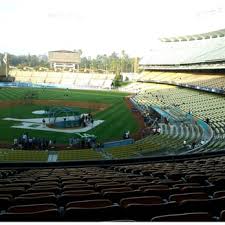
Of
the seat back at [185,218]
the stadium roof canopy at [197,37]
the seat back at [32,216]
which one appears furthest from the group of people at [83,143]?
the stadium roof canopy at [197,37]

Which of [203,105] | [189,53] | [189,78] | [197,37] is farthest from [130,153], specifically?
[197,37]

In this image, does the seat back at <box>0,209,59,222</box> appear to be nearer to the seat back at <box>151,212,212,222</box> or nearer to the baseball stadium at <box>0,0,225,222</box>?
the baseball stadium at <box>0,0,225,222</box>

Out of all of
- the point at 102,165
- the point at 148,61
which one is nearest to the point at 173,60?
the point at 148,61

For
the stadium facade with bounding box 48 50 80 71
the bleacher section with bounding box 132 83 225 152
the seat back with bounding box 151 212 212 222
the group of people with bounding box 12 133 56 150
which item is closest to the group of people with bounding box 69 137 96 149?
the group of people with bounding box 12 133 56 150

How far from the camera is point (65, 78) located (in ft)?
429

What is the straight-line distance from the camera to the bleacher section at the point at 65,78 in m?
125

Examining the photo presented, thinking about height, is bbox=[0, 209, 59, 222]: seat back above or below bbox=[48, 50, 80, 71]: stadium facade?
below

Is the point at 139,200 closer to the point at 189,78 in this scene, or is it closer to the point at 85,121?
the point at 85,121

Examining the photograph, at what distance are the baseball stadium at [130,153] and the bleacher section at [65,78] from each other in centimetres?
2119

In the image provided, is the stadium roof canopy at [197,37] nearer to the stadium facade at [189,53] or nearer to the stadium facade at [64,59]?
the stadium facade at [189,53]

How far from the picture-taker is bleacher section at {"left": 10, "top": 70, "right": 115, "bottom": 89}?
125 m

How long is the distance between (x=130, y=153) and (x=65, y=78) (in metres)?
106

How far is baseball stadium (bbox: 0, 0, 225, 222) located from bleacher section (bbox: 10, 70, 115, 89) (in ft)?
69.5

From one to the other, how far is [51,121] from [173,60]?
2141 inches
